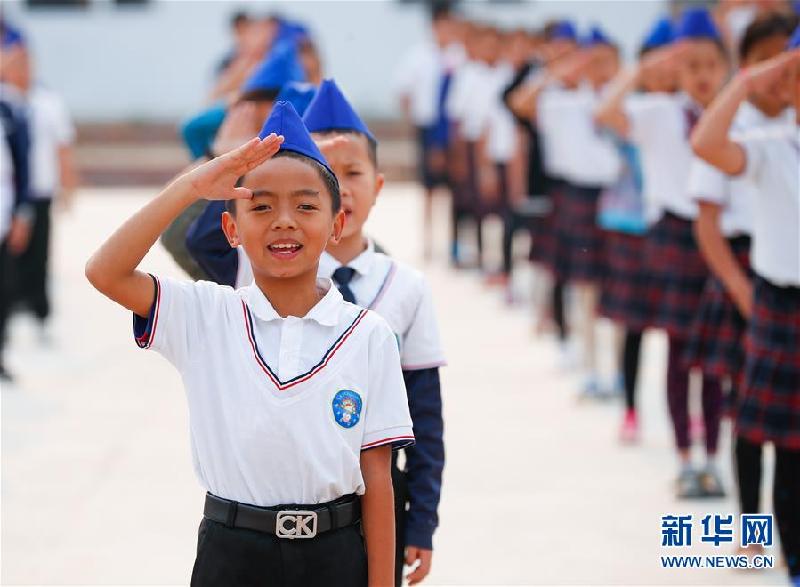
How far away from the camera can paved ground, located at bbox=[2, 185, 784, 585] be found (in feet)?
14.0

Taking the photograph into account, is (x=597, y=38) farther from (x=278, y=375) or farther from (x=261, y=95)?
(x=278, y=375)

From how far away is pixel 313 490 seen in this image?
2.37 meters

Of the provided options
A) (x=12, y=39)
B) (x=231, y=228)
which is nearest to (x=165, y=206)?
(x=231, y=228)

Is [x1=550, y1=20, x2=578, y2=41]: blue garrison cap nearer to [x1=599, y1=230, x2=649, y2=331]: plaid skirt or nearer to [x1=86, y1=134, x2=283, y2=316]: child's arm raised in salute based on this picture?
[x1=599, y1=230, x2=649, y2=331]: plaid skirt

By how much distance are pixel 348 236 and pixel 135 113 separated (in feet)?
56.6

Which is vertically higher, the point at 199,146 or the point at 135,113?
the point at 135,113

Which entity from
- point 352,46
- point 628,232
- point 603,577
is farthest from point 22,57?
point 352,46

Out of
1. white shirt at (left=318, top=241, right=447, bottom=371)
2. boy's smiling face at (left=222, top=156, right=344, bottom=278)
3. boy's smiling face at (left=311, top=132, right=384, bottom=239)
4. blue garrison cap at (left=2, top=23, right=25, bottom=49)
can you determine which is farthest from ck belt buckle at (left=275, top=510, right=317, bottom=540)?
blue garrison cap at (left=2, top=23, right=25, bottom=49)

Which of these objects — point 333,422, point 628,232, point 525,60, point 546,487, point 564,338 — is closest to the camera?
point 333,422

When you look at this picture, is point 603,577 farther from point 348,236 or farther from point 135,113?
point 135,113

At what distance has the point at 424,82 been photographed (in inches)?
456

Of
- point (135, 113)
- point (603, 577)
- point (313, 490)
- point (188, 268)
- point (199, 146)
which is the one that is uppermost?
point (135, 113)

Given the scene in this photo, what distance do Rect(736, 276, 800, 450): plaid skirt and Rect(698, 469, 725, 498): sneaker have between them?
925 millimetres

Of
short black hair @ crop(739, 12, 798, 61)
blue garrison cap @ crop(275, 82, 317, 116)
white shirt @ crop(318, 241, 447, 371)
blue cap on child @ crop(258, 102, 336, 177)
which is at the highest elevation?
short black hair @ crop(739, 12, 798, 61)
